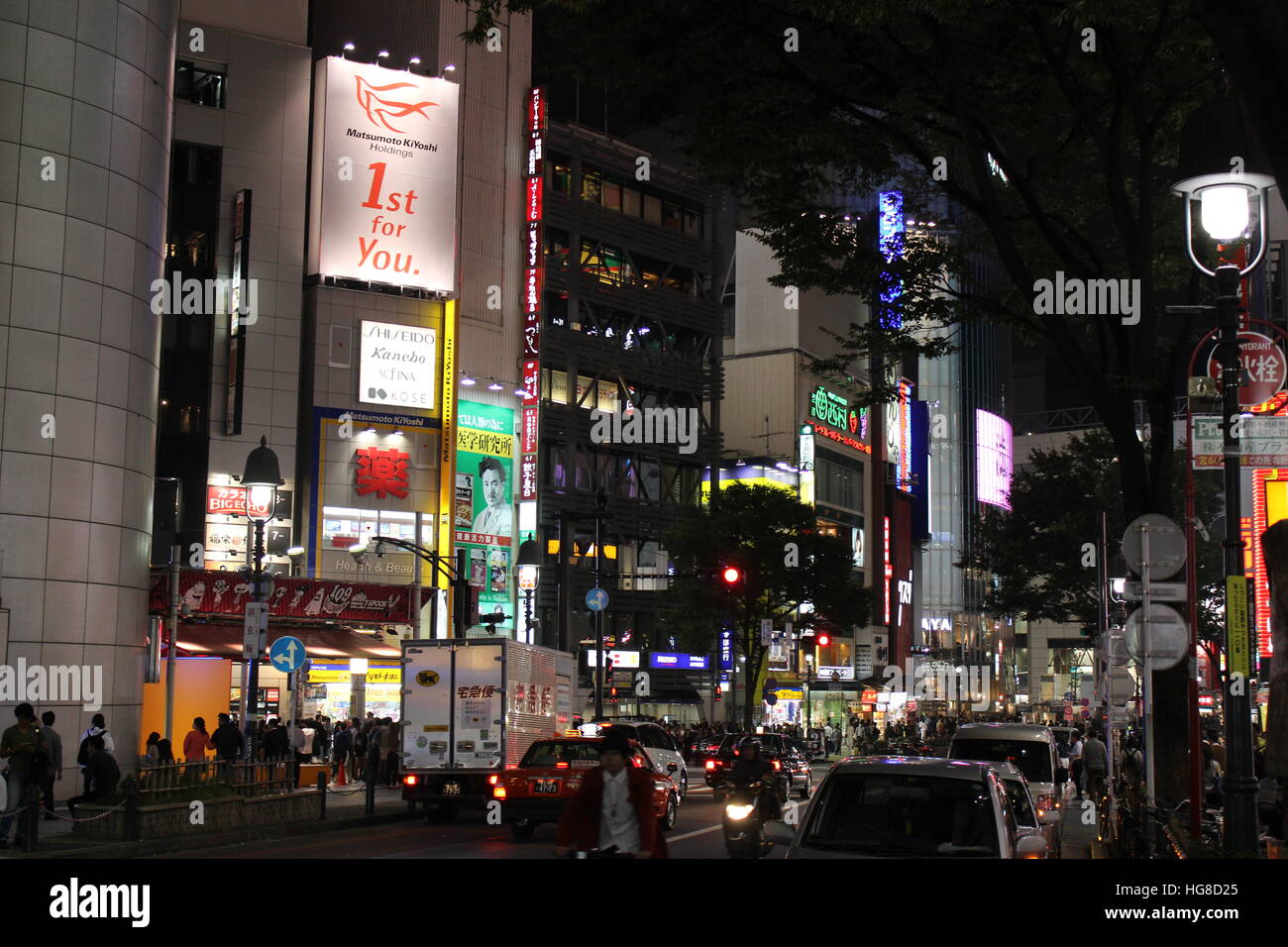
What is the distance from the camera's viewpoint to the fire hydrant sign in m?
56.2

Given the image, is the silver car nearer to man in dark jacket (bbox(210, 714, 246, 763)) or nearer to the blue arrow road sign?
the blue arrow road sign

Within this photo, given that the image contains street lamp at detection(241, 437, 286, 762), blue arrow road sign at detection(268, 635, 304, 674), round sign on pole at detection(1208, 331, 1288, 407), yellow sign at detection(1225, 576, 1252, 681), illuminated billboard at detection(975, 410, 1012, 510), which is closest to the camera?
yellow sign at detection(1225, 576, 1252, 681)

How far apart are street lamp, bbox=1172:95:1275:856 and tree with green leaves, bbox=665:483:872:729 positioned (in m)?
49.7

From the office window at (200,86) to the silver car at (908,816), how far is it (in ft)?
166

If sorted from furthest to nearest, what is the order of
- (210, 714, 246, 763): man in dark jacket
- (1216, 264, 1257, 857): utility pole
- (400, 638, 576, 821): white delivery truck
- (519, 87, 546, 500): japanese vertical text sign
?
1. (519, 87, 546, 500): japanese vertical text sign
2. (210, 714, 246, 763): man in dark jacket
3. (400, 638, 576, 821): white delivery truck
4. (1216, 264, 1257, 857): utility pole

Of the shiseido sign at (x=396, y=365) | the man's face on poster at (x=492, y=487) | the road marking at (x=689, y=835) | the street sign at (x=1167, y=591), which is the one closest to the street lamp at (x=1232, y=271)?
the street sign at (x=1167, y=591)

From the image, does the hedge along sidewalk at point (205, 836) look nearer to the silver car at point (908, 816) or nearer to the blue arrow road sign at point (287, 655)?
the blue arrow road sign at point (287, 655)

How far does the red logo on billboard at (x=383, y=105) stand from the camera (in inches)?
2239

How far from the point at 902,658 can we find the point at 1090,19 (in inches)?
4189

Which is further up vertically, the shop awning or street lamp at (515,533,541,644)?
street lamp at (515,533,541,644)

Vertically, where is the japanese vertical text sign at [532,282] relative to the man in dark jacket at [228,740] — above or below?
above

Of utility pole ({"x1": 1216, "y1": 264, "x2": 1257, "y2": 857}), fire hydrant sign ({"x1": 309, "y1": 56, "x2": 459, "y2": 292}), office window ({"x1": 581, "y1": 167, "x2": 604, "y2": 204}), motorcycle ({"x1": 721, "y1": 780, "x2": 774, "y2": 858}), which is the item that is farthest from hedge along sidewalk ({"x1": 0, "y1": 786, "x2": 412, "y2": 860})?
office window ({"x1": 581, "y1": 167, "x2": 604, "y2": 204})

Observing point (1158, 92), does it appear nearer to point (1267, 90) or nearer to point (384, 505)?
point (1267, 90)
